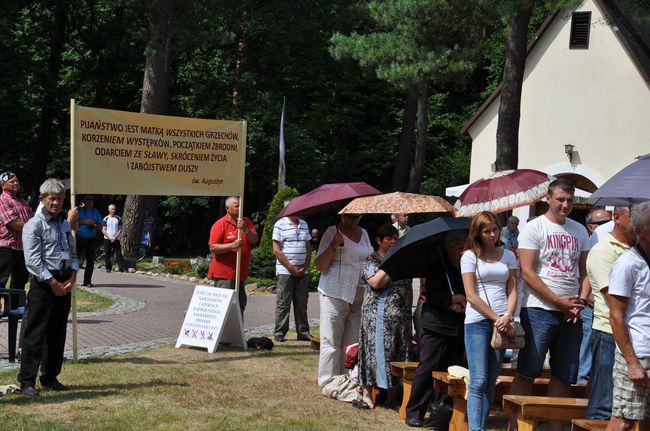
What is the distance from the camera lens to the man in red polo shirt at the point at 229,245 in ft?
38.4

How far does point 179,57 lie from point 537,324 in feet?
106

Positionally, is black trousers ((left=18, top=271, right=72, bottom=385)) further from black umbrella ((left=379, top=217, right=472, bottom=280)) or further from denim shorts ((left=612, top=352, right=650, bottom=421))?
denim shorts ((left=612, top=352, right=650, bottom=421))

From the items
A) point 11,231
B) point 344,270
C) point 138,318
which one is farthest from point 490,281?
point 138,318

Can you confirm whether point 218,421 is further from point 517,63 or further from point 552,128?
point 552,128

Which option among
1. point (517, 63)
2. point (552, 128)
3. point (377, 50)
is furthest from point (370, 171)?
point (517, 63)

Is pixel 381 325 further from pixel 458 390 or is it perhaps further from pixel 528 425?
pixel 528 425

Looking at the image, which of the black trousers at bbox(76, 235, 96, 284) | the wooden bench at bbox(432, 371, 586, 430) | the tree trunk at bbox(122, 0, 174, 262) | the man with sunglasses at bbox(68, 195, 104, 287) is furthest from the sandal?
the tree trunk at bbox(122, 0, 174, 262)

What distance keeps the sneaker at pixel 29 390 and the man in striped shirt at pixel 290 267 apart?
4.60 m

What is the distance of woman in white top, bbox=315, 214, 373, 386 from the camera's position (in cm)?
927

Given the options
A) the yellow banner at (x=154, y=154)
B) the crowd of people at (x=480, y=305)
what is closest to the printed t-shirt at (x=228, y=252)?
the yellow banner at (x=154, y=154)

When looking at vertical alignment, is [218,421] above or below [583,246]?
below

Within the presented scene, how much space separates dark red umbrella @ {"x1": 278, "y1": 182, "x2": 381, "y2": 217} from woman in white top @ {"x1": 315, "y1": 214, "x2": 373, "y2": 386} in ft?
0.85

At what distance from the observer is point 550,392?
289 inches

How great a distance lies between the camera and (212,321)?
11.7m
